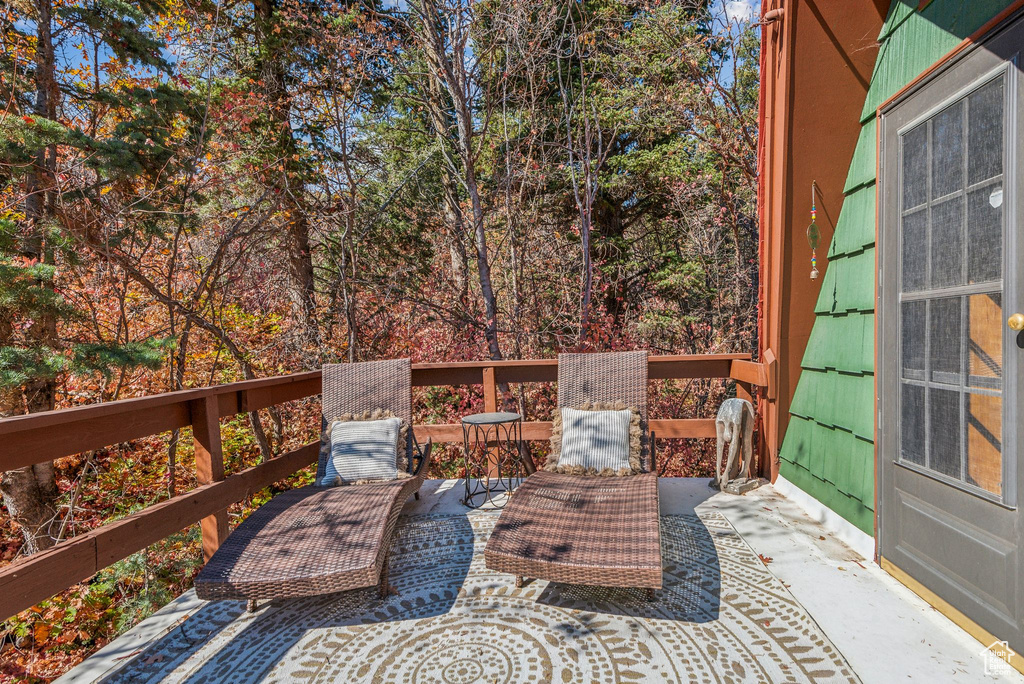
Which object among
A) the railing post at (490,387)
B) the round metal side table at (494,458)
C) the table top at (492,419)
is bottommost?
the round metal side table at (494,458)

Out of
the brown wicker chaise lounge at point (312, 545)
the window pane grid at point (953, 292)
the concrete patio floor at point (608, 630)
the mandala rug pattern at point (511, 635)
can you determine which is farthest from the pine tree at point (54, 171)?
the window pane grid at point (953, 292)

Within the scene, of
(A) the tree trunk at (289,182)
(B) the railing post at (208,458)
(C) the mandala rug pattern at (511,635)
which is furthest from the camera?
(A) the tree trunk at (289,182)

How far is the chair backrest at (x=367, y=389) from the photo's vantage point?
346cm

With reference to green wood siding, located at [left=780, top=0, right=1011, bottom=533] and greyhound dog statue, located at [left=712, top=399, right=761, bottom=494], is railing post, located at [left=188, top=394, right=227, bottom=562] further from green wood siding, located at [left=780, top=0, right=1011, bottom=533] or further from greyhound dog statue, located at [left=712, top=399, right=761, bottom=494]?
green wood siding, located at [left=780, top=0, right=1011, bottom=533]

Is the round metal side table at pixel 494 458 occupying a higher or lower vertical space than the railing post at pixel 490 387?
lower

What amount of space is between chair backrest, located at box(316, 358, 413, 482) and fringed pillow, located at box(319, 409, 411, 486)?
0.21 ft

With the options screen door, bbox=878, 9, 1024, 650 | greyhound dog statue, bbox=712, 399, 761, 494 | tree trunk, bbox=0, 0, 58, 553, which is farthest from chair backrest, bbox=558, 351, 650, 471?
tree trunk, bbox=0, 0, 58, 553

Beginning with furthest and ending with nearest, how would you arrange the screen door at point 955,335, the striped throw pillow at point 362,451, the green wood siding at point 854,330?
the striped throw pillow at point 362,451 < the green wood siding at point 854,330 < the screen door at point 955,335

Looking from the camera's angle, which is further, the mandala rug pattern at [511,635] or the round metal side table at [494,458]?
the round metal side table at [494,458]

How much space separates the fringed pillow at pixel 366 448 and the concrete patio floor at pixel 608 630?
0.60 m

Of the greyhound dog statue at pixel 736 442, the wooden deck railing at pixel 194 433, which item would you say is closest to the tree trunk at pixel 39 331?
the wooden deck railing at pixel 194 433

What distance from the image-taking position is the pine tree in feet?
11.6

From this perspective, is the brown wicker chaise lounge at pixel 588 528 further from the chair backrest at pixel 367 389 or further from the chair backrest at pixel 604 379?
the chair backrest at pixel 367 389

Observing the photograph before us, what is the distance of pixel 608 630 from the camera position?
2.09 m
